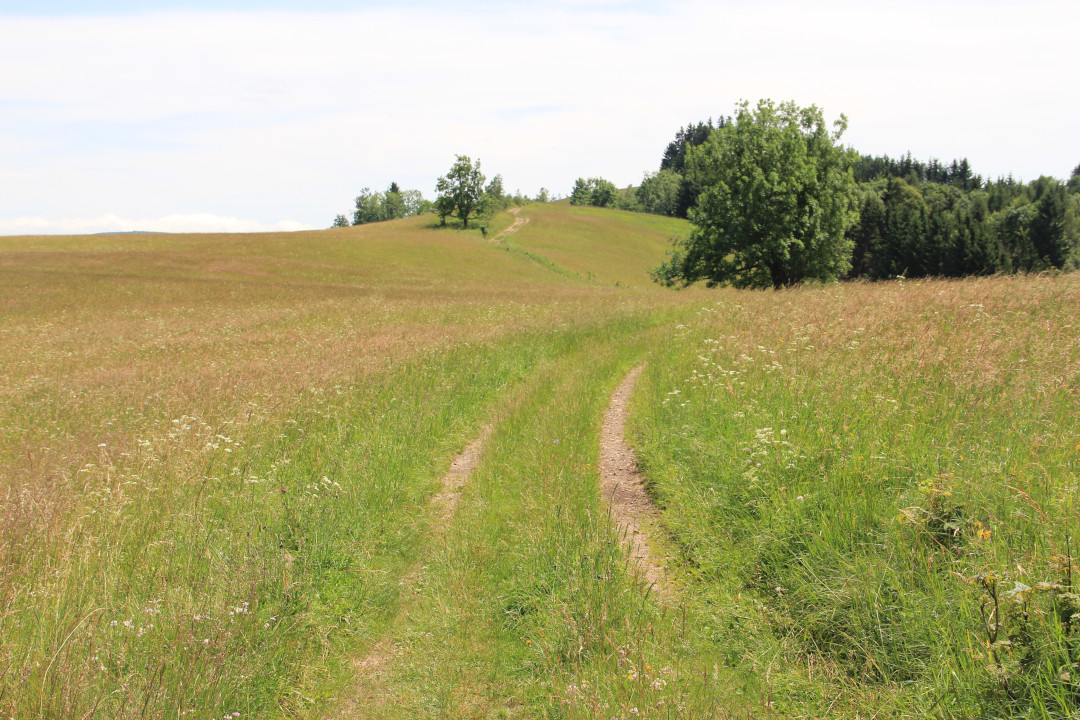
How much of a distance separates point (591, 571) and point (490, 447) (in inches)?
164

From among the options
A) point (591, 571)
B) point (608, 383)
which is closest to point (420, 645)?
point (591, 571)

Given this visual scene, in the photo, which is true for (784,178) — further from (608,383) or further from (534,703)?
(534,703)

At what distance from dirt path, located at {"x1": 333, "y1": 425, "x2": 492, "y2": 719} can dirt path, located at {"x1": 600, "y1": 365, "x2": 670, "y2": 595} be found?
177cm

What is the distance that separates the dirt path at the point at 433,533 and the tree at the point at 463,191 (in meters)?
95.8

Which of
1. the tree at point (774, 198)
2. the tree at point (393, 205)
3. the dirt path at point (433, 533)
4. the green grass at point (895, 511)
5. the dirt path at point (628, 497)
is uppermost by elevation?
the tree at point (393, 205)

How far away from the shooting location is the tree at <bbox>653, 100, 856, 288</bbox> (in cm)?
3400

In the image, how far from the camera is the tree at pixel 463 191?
99.6 meters

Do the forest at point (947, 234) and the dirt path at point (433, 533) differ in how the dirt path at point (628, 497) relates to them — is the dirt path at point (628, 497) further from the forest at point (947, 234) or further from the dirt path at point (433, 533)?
the forest at point (947, 234)

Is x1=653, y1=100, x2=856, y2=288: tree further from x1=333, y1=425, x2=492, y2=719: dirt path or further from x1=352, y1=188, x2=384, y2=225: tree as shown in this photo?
x1=352, y1=188, x2=384, y2=225: tree

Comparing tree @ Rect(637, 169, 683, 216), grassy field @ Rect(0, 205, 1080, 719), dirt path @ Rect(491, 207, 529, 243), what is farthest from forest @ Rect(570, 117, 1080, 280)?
tree @ Rect(637, 169, 683, 216)

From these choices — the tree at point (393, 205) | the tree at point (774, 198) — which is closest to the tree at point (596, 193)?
the tree at point (393, 205)

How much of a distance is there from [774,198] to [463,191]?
7420 centimetres

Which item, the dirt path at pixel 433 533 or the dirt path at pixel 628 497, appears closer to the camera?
the dirt path at pixel 433 533

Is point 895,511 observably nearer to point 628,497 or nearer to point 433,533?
point 628,497
